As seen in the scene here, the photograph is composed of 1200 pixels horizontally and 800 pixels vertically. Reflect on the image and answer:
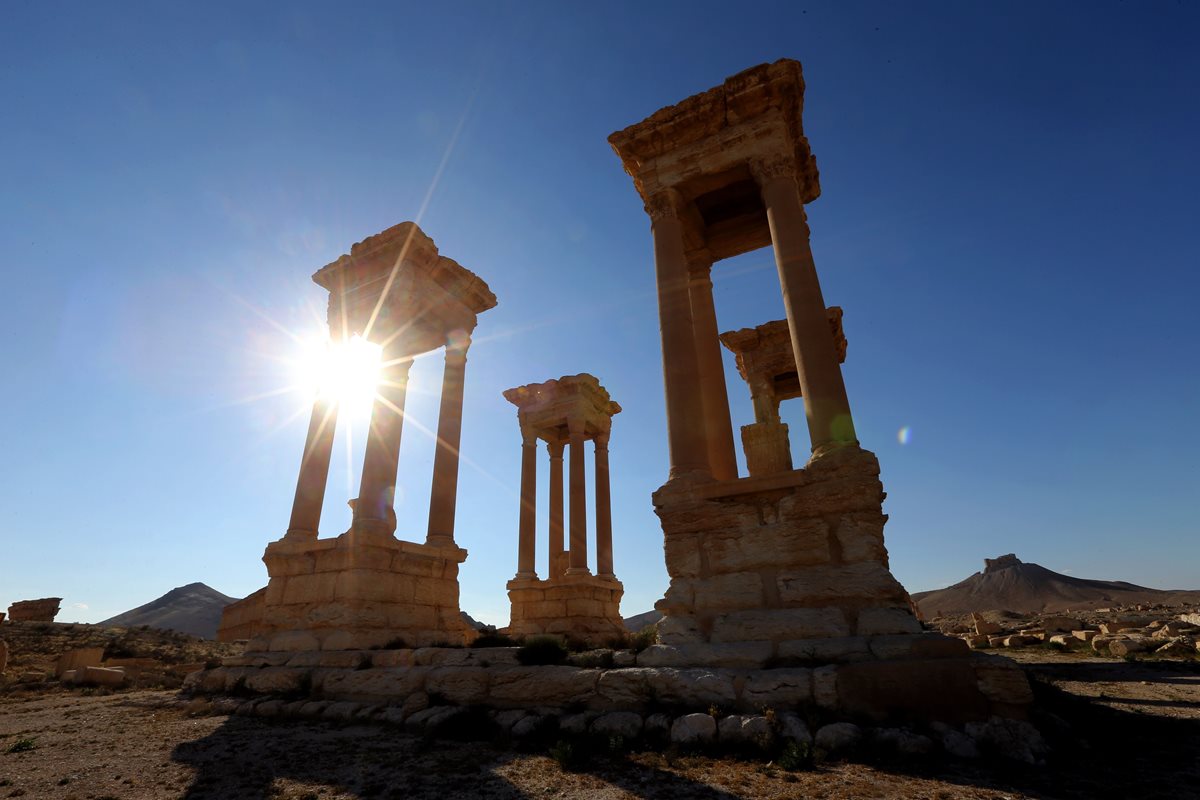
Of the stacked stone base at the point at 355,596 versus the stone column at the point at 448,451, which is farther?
the stone column at the point at 448,451

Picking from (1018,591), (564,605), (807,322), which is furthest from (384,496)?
(1018,591)

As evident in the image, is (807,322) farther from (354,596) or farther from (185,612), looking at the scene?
(185,612)

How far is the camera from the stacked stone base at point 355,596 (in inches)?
451

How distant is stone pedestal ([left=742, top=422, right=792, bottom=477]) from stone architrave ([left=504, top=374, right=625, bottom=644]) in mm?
9575

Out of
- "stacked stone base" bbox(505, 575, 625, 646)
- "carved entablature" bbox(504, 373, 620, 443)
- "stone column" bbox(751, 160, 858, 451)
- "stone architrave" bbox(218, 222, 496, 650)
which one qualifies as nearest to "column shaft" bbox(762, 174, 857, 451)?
"stone column" bbox(751, 160, 858, 451)

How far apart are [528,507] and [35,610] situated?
33691 millimetres

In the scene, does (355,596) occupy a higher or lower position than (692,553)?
lower

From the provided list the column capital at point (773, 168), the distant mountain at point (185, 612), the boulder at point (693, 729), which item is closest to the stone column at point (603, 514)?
the boulder at point (693, 729)

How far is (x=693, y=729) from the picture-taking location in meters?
6.35

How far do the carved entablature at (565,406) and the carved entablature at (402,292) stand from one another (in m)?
6.79

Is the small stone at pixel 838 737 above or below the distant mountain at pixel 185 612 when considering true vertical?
below

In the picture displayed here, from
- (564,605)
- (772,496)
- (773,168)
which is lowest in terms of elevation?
(564,605)

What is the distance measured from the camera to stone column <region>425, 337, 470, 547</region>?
47.6 ft

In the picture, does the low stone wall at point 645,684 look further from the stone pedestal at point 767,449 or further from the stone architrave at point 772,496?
the stone pedestal at point 767,449
